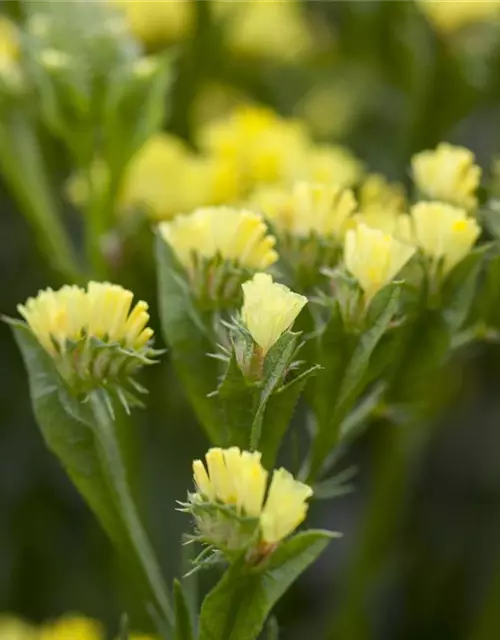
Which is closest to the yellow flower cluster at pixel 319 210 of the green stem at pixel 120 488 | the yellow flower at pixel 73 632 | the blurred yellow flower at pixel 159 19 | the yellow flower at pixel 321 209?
the yellow flower at pixel 321 209

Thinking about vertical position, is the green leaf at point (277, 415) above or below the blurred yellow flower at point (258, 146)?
below

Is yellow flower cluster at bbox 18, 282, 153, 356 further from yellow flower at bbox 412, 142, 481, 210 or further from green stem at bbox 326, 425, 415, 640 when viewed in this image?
green stem at bbox 326, 425, 415, 640

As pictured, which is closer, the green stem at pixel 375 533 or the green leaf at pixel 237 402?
the green leaf at pixel 237 402

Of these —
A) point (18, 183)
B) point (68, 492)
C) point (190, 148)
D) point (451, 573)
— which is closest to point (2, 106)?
point (18, 183)

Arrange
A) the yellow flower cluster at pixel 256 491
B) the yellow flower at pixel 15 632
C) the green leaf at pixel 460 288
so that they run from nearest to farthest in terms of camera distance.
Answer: the yellow flower cluster at pixel 256 491 → the green leaf at pixel 460 288 → the yellow flower at pixel 15 632

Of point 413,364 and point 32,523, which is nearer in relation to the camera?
point 413,364

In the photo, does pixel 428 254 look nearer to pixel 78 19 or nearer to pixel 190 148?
pixel 78 19

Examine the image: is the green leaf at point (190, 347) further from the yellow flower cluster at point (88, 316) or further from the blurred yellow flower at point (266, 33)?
the blurred yellow flower at point (266, 33)
